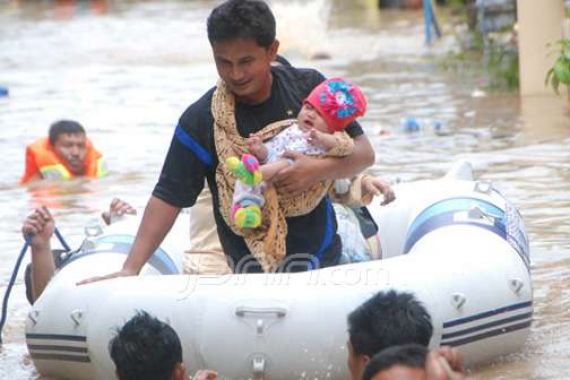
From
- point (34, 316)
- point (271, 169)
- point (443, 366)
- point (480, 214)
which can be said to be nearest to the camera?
point (443, 366)

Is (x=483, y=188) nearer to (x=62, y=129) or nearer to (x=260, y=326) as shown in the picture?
(x=260, y=326)

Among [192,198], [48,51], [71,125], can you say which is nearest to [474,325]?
[192,198]

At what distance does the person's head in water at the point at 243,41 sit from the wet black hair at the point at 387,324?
1.18 metres

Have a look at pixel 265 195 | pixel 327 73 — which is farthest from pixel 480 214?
pixel 327 73

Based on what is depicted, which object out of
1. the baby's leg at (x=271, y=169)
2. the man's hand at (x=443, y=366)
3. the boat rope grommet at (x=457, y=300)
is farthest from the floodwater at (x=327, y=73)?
the man's hand at (x=443, y=366)

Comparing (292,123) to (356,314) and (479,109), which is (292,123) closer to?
(356,314)

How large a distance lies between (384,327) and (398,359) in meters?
0.94

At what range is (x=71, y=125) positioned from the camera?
38.9 ft

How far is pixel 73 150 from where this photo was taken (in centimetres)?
1177

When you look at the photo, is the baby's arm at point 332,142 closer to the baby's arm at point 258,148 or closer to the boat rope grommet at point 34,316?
the baby's arm at point 258,148

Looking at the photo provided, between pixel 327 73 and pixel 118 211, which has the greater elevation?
pixel 118 211

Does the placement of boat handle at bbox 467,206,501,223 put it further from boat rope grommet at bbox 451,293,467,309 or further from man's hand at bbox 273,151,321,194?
man's hand at bbox 273,151,321,194

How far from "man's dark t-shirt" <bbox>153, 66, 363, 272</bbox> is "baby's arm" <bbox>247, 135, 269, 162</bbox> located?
85 mm

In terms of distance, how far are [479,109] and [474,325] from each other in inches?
324
